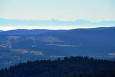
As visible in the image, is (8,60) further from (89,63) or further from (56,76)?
(56,76)

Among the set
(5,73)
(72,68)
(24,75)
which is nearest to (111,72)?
(72,68)

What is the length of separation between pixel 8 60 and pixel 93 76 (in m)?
144

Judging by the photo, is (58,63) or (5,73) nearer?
(5,73)

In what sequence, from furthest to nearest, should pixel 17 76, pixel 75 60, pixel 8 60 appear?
1. pixel 8 60
2. pixel 75 60
3. pixel 17 76

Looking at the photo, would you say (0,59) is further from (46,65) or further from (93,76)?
(93,76)

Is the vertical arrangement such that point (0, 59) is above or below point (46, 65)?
below

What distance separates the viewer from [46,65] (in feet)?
264

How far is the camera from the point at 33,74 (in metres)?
75.1

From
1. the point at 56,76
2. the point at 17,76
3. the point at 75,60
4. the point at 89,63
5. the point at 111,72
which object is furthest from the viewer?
the point at 75,60

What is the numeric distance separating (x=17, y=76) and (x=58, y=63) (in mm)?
13492

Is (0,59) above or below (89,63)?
below

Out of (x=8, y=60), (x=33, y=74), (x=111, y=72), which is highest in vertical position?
(x=111, y=72)

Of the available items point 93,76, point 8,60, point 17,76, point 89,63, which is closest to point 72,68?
point 89,63

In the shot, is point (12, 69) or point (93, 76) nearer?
point (93, 76)
